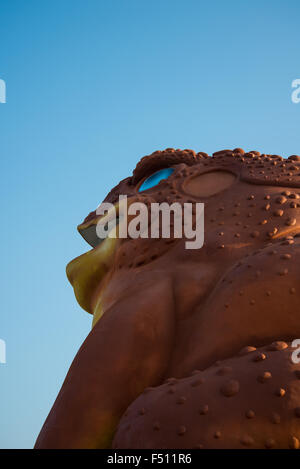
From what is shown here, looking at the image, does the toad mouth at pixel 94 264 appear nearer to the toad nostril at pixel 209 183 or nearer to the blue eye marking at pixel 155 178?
the blue eye marking at pixel 155 178

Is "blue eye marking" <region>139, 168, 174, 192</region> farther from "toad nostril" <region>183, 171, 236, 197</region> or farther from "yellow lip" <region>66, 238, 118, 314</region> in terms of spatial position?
"yellow lip" <region>66, 238, 118, 314</region>

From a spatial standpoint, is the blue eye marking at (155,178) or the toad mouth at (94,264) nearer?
the toad mouth at (94,264)

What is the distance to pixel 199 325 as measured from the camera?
8.33 feet

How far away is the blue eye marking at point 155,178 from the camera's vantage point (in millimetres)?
4075

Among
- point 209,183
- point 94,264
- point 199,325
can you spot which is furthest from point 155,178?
point 199,325

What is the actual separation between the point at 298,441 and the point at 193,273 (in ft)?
4.40

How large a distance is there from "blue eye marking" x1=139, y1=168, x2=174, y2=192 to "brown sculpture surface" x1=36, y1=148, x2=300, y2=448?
Answer: 86 mm

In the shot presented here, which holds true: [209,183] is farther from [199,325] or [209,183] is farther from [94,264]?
[199,325]

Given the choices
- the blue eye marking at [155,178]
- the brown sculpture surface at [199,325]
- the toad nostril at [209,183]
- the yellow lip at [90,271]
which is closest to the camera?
the brown sculpture surface at [199,325]

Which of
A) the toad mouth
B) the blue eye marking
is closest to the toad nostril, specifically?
the blue eye marking

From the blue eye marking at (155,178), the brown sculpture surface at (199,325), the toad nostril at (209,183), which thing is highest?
the blue eye marking at (155,178)

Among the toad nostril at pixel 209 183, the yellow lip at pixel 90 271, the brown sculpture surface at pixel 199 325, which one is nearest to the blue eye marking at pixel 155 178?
the brown sculpture surface at pixel 199 325

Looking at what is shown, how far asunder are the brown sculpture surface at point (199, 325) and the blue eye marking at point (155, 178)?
86mm
